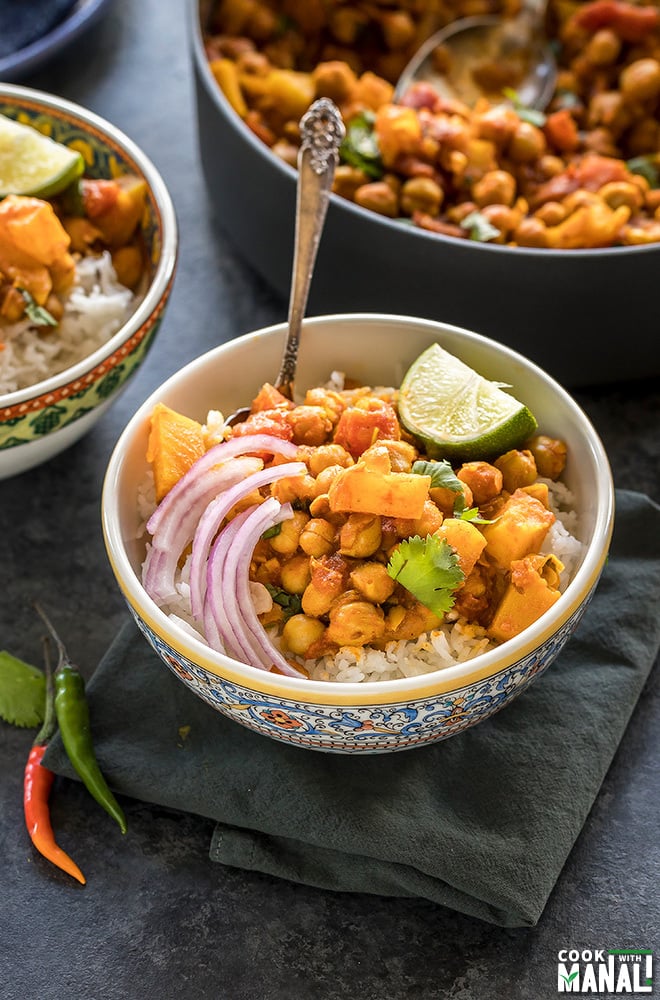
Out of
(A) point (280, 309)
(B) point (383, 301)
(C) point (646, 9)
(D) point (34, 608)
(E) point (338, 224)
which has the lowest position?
(D) point (34, 608)

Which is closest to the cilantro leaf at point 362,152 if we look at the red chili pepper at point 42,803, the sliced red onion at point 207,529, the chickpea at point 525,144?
the chickpea at point 525,144

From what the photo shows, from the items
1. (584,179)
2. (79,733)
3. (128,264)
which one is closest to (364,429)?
(79,733)

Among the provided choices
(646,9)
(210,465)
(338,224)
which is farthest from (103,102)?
(210,465)

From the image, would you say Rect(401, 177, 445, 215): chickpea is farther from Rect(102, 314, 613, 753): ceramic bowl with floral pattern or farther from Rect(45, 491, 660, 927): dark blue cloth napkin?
Rect(45, 491, 660, 927): dark blue cloth napkin

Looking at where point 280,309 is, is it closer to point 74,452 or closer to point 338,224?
point 338,224

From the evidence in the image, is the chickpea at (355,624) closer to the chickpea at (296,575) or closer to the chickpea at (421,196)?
the chickpea at (296,575)

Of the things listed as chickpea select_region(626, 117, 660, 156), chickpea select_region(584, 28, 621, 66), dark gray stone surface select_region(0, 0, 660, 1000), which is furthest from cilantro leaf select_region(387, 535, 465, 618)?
chickpea select_region(584, 28, 621, 66)

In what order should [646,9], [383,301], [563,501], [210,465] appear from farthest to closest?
[646,9] → [383,301] → [563,501] → [210,465]
